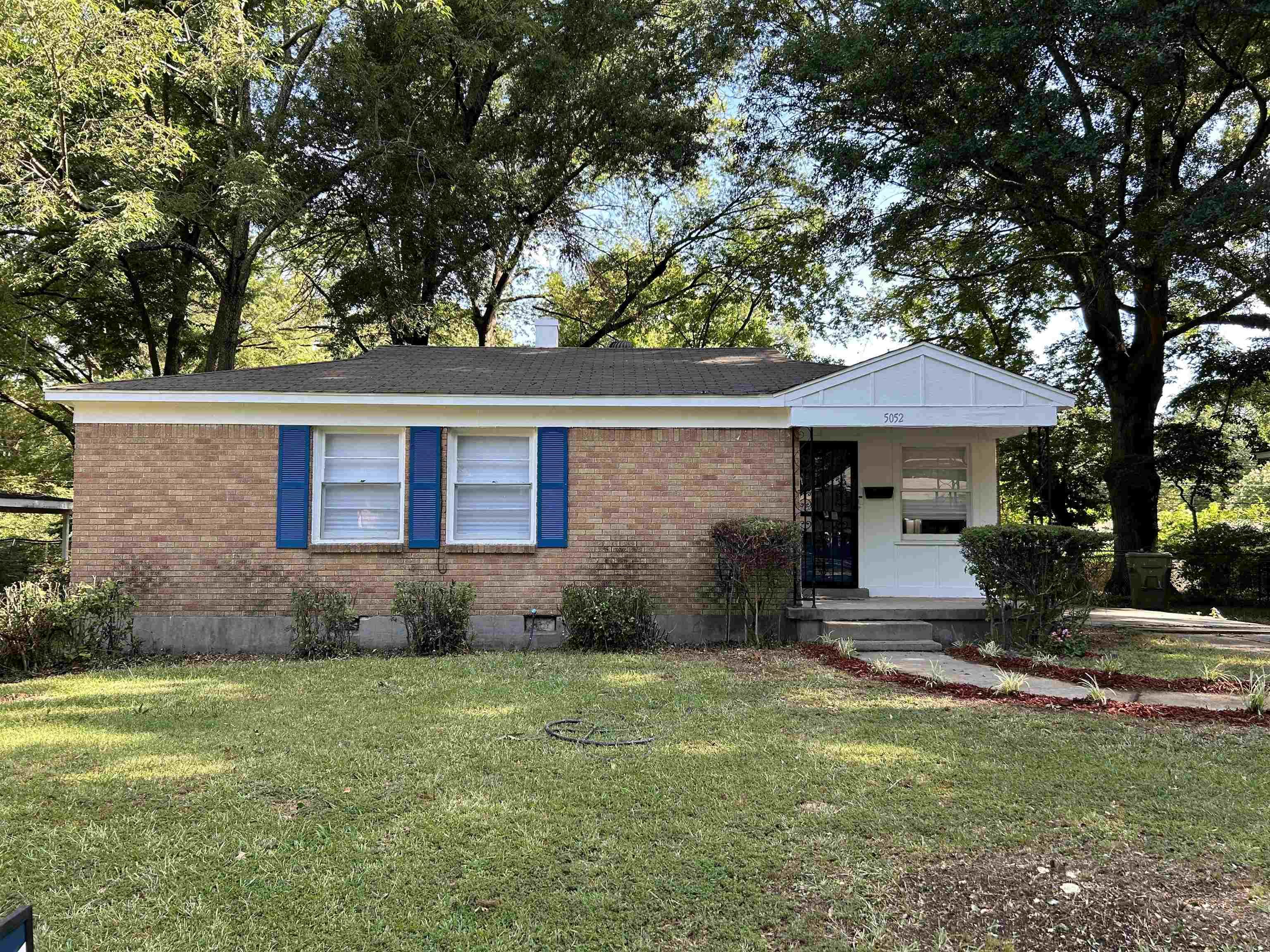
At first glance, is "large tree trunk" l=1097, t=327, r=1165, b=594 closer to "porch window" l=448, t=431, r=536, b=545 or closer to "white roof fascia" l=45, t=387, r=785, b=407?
"white roof fascia" l=45, t=387, r=785, b=407

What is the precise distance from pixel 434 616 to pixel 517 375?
362cm

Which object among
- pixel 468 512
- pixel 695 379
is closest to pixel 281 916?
pixel 468 512

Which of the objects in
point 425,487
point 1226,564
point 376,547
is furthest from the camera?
point 1226,564

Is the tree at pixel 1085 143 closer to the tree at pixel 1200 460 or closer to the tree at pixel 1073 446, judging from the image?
the tree at pixel 1200 460

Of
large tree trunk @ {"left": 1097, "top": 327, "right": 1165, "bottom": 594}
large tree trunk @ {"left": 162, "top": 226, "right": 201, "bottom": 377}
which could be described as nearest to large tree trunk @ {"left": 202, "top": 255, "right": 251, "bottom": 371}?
large tree trunk @ {"left": 162, "top": 226, "right": 201, "bottom": 377}

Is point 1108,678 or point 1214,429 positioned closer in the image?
point 1108,678

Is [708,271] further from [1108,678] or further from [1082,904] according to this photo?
[1082,904]

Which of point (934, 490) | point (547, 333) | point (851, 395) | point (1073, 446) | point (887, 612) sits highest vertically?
point (547, 333)

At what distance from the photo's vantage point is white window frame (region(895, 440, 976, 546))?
10789 millimetres

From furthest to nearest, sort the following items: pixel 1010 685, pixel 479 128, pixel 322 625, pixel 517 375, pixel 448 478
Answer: pixel 479 128, pixel 517 375, pixel 448 478, pixel 322 625, pixel 1010 685

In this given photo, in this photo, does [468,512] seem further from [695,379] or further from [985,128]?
[985,128]

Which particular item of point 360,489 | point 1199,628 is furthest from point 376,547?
point 1199,628

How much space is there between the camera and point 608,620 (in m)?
8.85

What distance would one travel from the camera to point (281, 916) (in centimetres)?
302
